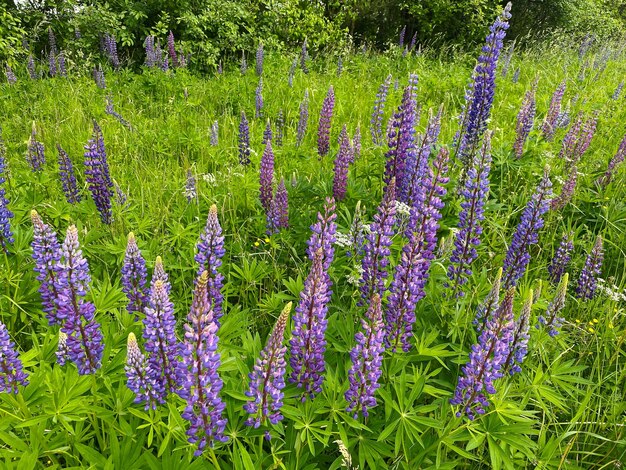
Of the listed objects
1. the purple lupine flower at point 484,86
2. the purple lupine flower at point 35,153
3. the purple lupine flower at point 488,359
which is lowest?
the purple lupine flower at point 35,153

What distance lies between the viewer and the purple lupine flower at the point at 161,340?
145 centimetres

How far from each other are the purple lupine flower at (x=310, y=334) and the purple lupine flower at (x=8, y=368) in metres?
0.92

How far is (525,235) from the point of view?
2.46 meters

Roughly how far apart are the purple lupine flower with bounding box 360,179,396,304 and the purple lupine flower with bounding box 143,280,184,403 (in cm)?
91

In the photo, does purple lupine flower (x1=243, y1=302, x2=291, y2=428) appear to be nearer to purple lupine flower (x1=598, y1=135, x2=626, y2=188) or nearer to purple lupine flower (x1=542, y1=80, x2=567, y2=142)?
purple lupine flower (x1=598, y1=135, x2=626, y2=188)

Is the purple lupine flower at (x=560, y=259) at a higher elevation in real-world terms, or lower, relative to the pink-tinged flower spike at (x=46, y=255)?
lower

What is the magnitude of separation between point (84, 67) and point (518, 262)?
21.1 feet

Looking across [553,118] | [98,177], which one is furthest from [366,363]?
[553,118]

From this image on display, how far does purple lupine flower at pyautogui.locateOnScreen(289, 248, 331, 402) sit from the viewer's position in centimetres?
156

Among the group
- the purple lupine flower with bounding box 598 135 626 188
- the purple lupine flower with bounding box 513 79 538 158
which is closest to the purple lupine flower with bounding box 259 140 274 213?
the purple lupine flower with bounding box 513 79 538 158

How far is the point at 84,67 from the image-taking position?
649 centimetres

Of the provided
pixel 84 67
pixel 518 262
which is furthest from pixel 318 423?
pixel 84 67

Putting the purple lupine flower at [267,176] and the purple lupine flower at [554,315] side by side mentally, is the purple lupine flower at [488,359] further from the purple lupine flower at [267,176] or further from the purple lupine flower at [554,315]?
the purple lupine flower at [267,176]

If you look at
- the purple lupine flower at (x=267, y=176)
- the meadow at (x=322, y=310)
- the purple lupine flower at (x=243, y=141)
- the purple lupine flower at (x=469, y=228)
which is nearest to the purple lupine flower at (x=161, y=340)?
the meadow at (x=322, y=310)
